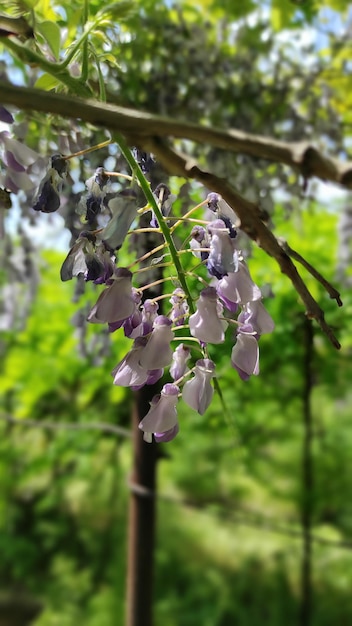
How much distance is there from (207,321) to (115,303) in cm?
5

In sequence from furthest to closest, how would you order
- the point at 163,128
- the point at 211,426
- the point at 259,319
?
the point at 211,426 < the point at 259,319 < the point at 163,128

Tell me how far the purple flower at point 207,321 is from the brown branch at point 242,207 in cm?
5

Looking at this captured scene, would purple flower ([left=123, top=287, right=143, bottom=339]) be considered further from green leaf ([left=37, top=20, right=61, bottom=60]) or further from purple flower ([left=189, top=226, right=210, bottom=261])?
green leaf ([left=37, top=20, right=61, bottom=60])

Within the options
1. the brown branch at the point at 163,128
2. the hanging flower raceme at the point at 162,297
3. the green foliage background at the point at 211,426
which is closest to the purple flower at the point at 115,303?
the hanging flower raceme at the point at 162,297

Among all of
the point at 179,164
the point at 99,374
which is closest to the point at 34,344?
the point at 99,374

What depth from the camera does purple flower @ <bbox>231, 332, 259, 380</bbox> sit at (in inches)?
13.2

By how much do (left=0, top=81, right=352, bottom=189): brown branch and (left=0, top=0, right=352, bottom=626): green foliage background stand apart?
329 mm

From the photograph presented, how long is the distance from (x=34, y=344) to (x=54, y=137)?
3.58 ft

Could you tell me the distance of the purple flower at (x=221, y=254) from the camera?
0.31 metres

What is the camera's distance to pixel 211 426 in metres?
1.22

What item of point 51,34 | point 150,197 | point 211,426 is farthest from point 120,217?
point 211,426

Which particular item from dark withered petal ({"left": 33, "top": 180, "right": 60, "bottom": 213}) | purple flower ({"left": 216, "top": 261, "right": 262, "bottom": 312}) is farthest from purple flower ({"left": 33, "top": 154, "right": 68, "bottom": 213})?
purple flower ({"left": 216, "top": 261, "right": 262, "bottom": 312})

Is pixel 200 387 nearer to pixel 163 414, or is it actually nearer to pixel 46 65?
pixel 163 414

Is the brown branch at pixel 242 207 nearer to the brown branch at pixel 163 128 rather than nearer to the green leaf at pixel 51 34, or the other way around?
the brown branch at pixel 163 128
